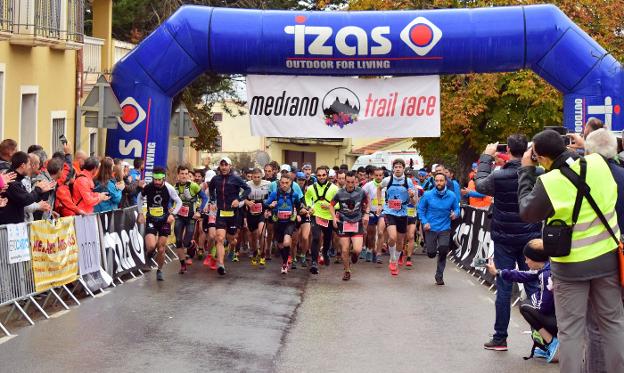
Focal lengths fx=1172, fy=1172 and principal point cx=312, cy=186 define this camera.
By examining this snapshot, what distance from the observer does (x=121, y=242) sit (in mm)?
17141

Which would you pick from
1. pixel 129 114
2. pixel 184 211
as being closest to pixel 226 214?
pixel 184 211

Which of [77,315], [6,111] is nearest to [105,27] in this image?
[6,111]

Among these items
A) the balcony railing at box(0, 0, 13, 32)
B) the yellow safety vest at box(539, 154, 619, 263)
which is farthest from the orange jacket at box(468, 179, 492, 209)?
the yellow safety vest at box(539, 154, 619, 263)

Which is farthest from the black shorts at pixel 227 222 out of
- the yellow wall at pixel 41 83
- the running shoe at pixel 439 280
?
the yellow wall at pixel 41 83

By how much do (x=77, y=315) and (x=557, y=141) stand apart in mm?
6802

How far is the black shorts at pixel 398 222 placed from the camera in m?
20.4

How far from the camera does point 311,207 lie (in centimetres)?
2003

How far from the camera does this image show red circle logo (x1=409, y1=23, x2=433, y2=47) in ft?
58.3

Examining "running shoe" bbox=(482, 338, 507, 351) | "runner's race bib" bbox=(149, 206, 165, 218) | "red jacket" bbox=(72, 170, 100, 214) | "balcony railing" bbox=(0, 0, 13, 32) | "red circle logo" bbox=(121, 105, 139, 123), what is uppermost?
"balcony railing" bbox=(0, 0, 13, 32)

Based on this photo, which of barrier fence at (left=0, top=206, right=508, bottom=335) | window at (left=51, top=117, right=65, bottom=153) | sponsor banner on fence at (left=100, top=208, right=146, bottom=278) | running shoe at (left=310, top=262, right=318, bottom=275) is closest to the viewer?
barrier fence at (left=0, top=206, right=508, bottom=335)

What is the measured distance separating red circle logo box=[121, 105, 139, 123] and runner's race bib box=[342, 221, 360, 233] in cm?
372

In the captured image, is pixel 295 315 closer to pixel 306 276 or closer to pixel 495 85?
pixel 306 276

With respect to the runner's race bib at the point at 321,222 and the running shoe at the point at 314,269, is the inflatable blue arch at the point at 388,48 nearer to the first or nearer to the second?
the runner's race bib at the point at 321,222

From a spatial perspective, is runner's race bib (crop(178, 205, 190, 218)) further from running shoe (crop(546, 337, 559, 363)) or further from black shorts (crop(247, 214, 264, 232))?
running shoe (crop(546, 337, 559, 363))
